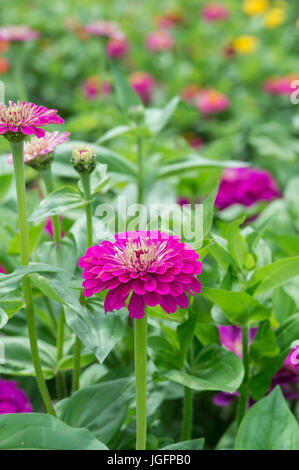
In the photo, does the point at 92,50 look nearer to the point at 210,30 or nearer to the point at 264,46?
the point at 210,30

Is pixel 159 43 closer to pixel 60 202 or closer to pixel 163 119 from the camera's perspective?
pixel 163 119

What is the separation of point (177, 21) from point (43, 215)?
2091 mm

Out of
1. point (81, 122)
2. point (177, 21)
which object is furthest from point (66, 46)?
point (81, 122)

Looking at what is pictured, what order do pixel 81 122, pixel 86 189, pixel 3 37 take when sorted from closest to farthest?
1. pixel 86 189
2. pixel 81 122
3. pixel 3 37

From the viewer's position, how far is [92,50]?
2.07m

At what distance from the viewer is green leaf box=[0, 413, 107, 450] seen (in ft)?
1.61

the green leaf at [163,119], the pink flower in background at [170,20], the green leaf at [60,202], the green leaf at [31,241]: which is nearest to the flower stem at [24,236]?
the green leaf at [60,202]

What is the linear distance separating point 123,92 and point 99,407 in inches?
24.1

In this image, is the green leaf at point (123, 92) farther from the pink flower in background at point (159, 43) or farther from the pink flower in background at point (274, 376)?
the pink flower in background at point (159, 43)

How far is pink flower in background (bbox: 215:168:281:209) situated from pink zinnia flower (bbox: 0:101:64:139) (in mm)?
585

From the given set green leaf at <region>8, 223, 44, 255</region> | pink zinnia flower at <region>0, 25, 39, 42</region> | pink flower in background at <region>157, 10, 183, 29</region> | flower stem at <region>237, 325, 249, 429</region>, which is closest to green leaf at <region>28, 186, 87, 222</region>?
green leaf at <region>8, 223, 44, 255</region>

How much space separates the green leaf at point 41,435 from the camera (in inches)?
19.3

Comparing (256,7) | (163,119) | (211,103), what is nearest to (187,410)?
(163,119)

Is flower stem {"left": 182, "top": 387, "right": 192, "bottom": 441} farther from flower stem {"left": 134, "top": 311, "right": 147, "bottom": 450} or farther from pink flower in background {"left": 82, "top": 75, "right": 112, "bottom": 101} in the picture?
pink flower in background {"left": 82, "top": 75, "right": 112, "bottom": 101}
